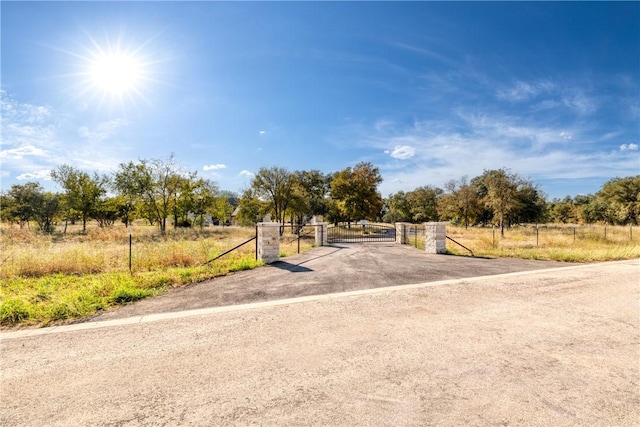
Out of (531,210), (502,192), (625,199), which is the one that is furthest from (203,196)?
(625,199)

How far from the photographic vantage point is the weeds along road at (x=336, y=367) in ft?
8.34

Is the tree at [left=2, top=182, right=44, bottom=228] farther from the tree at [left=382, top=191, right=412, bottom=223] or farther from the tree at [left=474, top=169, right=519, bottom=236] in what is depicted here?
the tree at [left=382, top=191, right=412, bottom=223]

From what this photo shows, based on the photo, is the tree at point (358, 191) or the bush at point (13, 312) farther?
the tree at point (358, 191)

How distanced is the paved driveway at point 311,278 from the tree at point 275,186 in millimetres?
22814

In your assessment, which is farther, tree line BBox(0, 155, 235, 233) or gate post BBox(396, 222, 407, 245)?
tree line BBox(0, 155, 235, 233)

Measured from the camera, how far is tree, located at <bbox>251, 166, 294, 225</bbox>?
108 ft

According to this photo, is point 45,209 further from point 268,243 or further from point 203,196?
point 268,243

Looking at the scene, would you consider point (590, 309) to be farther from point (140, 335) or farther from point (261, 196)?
point (261, 196)

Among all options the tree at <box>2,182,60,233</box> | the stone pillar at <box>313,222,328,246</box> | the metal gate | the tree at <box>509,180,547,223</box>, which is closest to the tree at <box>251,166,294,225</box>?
the metal gate

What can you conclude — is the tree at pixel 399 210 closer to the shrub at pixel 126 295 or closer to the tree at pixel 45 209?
the tree at pixel 45 209

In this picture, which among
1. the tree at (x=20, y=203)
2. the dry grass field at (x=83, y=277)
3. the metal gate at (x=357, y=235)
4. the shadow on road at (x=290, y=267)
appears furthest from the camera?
the tree at (x=20, y=203)

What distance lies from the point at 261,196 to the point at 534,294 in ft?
99.0

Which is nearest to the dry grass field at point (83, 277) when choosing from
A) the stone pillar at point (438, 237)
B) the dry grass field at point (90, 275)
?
the dry grass field at point (90, 275)

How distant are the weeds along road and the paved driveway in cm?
76
